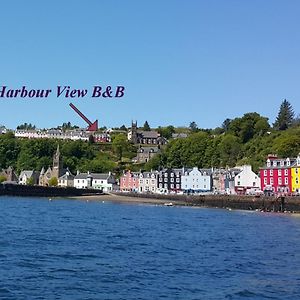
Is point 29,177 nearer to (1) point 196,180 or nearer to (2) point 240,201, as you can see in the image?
(1) point 196,180

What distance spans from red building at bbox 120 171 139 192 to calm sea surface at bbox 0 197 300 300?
321 feet

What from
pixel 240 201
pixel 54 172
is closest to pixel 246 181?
pixel 240 201

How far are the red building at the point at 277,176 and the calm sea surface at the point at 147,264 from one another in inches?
1917

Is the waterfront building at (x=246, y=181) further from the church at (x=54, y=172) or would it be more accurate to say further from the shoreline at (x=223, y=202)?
the church at (x=54, y=172)

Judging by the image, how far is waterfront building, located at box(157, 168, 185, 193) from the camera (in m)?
136

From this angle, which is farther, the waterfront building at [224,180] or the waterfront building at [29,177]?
the waterfront building at [29,177]

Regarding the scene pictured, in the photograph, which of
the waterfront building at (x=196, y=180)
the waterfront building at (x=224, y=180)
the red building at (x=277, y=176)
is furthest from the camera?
the waterfront building at (x=196, y=180)

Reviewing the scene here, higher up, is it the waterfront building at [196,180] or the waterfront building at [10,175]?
the waterfront building at [10,175]

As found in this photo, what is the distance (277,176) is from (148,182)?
49596mm

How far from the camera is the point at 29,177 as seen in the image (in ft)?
578

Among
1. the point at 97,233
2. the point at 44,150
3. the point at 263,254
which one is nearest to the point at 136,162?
the point at 44,150

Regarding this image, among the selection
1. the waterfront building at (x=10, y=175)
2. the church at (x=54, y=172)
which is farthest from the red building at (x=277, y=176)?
the waterfront building at (x=10, y=175)

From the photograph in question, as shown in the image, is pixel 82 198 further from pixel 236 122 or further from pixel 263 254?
pixel 263 254

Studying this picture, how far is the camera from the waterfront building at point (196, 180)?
129500 mm
